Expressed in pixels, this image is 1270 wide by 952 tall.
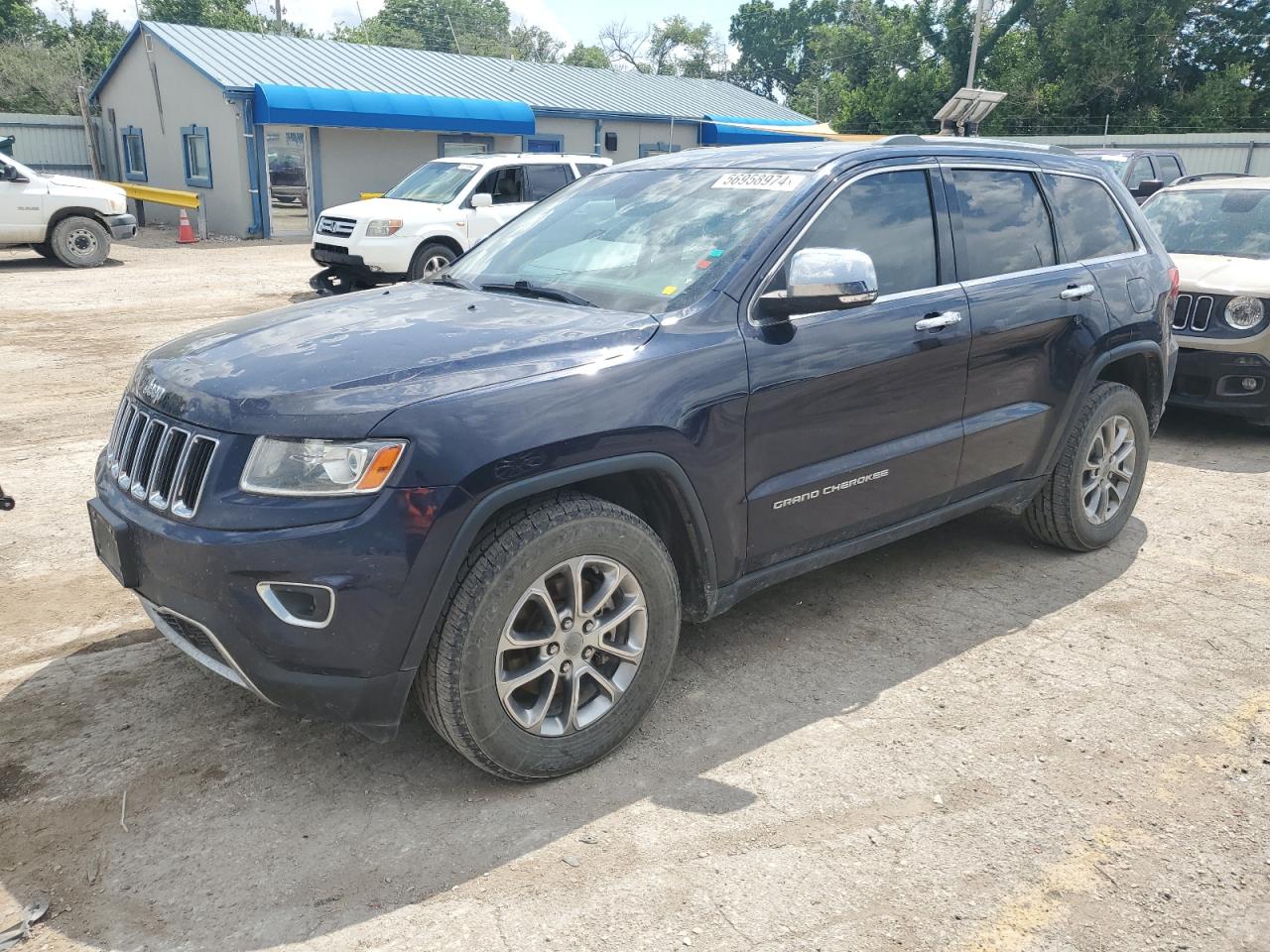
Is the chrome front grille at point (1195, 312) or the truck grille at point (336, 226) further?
the truck grille at point (336, 226)

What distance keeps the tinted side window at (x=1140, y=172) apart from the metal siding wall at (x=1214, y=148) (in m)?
10.9

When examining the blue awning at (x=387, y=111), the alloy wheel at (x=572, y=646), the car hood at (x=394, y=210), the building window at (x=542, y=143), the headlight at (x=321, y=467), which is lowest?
the alloy wheel at (x=572, y=646)

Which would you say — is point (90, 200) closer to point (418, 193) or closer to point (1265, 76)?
point (418, 193)

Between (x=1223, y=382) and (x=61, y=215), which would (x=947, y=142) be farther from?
(x=61, y=215)


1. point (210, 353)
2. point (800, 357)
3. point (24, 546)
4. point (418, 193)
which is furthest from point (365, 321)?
point (418, 193)

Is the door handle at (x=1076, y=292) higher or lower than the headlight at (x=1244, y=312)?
higher

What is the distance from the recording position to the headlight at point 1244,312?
283 inches

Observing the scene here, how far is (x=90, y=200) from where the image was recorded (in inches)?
637

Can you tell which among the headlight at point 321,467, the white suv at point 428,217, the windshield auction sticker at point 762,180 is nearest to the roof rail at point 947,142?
the windshield auction sticker at point 762,180

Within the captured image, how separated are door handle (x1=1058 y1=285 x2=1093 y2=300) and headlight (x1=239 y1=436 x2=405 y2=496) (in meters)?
3.17

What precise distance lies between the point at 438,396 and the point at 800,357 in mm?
1338

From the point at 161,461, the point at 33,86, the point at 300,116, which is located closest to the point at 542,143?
the point at 300,116

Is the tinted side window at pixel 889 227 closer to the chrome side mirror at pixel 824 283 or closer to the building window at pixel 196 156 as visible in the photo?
the chrome side mirror at pixel 824 283

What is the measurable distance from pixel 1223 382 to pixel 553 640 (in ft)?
20.1
